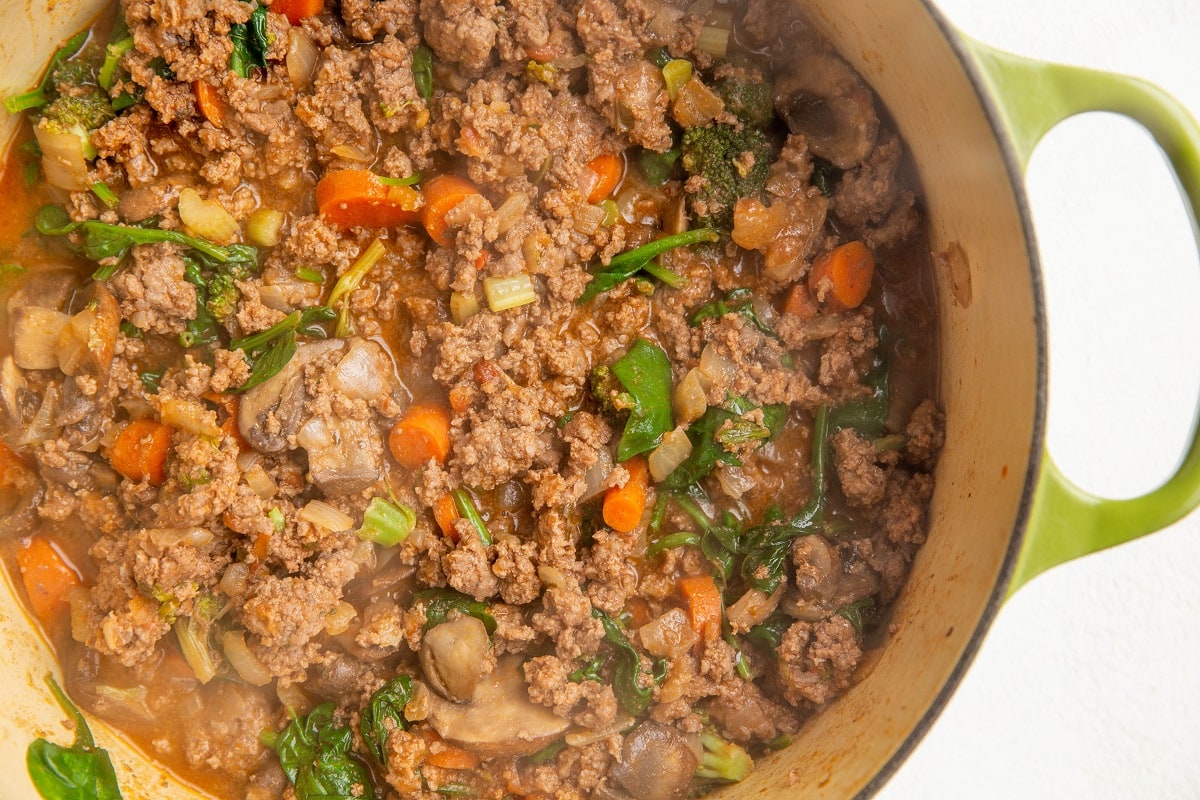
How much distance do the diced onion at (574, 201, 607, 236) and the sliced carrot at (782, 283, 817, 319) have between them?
83cm

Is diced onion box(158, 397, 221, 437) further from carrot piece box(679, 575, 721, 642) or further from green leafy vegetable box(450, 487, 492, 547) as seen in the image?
carrot piece box(679, 575, 721, 642)

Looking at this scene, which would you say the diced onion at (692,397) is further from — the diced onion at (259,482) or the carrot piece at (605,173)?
the diced onion at (259,482)

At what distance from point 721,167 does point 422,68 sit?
124 centimetres

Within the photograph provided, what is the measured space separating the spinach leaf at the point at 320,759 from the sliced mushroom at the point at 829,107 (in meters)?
2.97

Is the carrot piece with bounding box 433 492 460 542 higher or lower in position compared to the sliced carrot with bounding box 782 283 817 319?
lower

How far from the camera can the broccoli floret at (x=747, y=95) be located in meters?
3.45

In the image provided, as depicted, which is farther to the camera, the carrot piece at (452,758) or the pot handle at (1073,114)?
the carrot piece at (452,758)

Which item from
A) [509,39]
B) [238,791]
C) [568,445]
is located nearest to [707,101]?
[509,39]

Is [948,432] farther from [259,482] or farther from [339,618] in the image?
[259,482]

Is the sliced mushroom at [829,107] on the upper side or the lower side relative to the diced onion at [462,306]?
upper

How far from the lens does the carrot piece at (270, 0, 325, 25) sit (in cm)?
335

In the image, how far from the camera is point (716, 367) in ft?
11.4

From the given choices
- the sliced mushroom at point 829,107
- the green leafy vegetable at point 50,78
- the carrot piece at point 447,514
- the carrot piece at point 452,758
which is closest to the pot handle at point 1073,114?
the sliced mushroom at point 829,107

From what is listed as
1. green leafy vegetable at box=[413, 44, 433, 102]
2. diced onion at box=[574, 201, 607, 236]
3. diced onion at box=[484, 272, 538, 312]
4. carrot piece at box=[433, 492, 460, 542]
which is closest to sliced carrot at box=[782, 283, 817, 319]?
diced onion at box=[574, 201, 607, 236]
